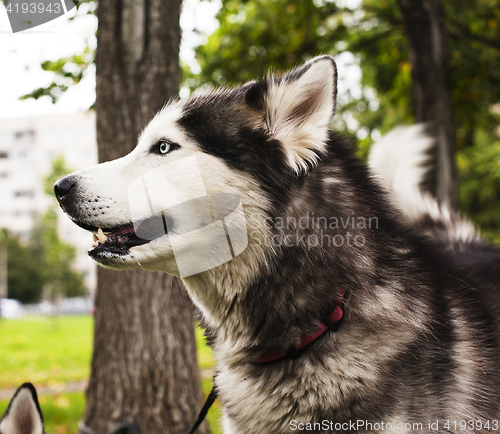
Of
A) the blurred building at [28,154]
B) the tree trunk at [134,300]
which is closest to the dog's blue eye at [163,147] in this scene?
the tree trunk at [134,300]

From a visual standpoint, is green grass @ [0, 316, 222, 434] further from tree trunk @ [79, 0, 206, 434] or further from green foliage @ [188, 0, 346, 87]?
green foliage @ [188, 0, 346, 87]

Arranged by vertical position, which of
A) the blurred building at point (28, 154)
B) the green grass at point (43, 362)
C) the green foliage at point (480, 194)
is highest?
the green foliage at point (480, 194)

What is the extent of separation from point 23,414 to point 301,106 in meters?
2.11

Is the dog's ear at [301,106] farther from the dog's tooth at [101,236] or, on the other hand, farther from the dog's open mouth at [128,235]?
the dog's tooth at [101,236]

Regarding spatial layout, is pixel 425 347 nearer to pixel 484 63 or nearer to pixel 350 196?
pixel 350 196

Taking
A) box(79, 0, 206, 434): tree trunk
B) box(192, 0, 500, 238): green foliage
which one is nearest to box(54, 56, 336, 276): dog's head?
box(79, 0, 206, 434): tree trunk

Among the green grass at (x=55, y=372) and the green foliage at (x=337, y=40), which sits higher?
the green foliage at (x=337, y=40)

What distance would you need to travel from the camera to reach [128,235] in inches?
84.0

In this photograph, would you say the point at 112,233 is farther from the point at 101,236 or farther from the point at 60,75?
the point at 60,75

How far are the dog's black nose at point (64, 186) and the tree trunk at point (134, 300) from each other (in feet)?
5.10

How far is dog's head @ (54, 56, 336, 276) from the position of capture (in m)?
2.05

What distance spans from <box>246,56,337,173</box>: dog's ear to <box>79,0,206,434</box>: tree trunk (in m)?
1.81

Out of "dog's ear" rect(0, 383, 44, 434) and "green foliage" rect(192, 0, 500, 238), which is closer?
"dog's ear" rect(0, 383, 44, 434)

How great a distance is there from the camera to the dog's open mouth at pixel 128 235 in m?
2.09
